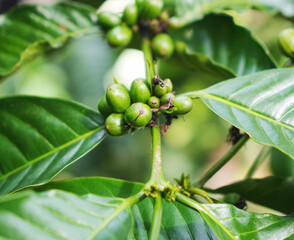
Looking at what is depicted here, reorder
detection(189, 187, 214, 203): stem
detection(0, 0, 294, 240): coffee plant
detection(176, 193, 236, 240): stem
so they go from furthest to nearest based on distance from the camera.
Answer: detection(189, 187, 214, 203): stem < detection(176, 193, 236, 240): stem < detection(0, 0, 294, 240): coffee plant

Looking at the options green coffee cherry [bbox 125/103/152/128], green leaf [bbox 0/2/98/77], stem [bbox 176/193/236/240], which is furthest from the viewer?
green leaf [bbox 0/2/98/77]

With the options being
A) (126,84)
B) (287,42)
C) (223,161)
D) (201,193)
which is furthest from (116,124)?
(126,84)

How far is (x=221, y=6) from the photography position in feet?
7.45

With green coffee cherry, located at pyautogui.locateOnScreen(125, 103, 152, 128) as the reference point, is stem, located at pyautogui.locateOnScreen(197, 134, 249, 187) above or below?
below

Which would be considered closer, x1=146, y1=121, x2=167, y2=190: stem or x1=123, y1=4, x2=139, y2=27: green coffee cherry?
x1=146, y1=121, x2=167, y2=190: stem

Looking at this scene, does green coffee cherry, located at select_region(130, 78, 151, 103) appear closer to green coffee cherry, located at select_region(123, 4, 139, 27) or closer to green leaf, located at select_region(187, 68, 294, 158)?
green leaf, located at select_region(187, 68, 294, 158)

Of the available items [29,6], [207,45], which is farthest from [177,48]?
[29,6]

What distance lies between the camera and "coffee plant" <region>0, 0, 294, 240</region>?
1.09 meters

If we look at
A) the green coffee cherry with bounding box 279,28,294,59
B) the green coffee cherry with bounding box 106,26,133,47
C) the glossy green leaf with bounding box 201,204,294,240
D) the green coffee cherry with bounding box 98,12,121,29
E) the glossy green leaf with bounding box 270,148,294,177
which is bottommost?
the glossy green leaf with bounding box 201,204,294,240

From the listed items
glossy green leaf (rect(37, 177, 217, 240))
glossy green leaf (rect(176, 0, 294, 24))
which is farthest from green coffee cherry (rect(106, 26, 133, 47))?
glossy green leaf (rect(37, 177, 217, 240))

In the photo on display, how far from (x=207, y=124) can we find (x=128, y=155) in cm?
87

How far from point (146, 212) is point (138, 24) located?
1.22 m

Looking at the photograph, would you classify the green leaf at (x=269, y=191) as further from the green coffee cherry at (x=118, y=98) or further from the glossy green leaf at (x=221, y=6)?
the glossy green leaf at (x=221, y=6)

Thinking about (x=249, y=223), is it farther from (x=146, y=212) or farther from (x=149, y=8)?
(x=149, y=8)
